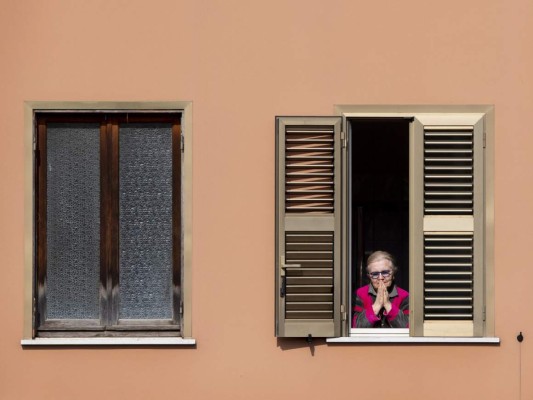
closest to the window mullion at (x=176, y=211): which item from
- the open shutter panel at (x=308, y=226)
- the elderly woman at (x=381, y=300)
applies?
the open shutter panel at (x=308, y=226)

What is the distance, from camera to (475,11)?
921cm

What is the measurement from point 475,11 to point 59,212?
333cm

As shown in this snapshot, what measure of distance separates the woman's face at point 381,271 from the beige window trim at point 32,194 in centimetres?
138

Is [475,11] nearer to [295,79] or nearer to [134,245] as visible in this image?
[295,79]

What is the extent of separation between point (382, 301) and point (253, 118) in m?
1.66

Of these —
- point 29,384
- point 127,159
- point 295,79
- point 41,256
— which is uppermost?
point 295,79

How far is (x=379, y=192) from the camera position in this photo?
9508 millimetres

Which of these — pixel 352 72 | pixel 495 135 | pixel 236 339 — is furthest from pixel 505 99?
pixel 236 339

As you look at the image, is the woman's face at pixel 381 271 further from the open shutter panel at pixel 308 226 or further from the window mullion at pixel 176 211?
the window mullion at pixel 176 211

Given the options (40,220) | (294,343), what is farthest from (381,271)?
(40,220)

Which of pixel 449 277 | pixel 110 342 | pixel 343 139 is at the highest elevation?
pixel 343 139

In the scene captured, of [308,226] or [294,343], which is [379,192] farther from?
[294,343]

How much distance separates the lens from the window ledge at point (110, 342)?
9172 mm

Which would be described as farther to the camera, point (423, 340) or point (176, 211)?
point (176, 211)
